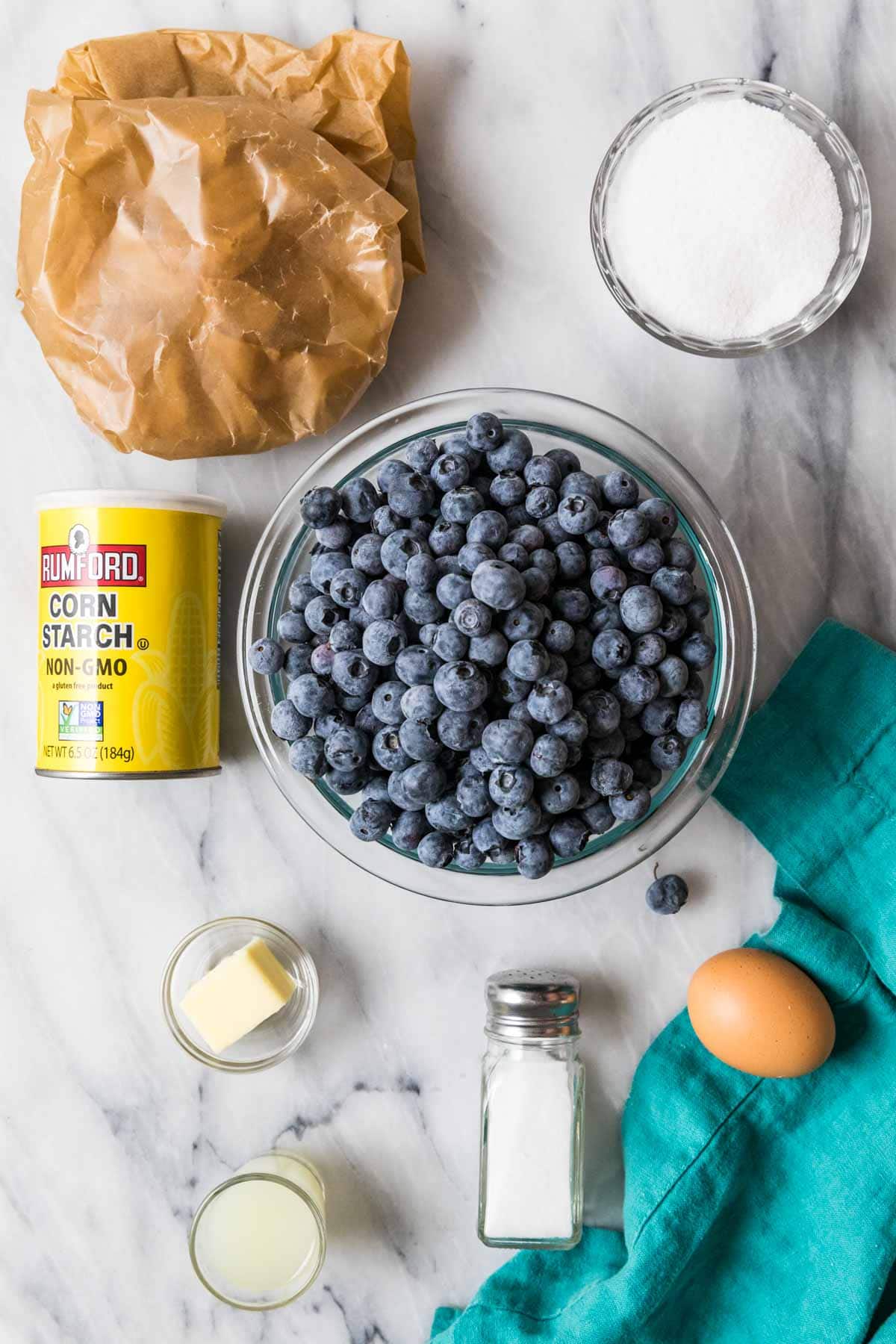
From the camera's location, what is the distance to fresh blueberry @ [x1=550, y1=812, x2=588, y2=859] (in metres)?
0.67

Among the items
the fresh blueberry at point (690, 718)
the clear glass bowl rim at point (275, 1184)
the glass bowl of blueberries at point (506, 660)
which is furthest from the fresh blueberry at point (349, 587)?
the clear glass bowl rim at point (275, 1184)

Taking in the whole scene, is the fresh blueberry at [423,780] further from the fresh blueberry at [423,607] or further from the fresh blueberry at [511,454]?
the fresh blueberry at [511,454]

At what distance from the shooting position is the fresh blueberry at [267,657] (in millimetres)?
709

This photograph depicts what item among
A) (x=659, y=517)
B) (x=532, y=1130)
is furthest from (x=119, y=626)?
(x=532, y=1130)

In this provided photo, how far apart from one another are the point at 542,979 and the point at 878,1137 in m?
0.29

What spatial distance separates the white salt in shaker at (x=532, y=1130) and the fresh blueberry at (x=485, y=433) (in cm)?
40

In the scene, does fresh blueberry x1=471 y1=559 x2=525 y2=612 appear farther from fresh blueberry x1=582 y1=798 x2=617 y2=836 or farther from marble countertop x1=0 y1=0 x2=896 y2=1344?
marble countertop x1=0 y1=0 x2=896 y2=1344

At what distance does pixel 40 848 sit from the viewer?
89 centimetres

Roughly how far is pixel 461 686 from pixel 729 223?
42 centimetres

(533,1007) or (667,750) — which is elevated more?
(667,750)

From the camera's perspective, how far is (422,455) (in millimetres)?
703

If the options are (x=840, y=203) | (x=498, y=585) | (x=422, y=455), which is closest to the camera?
(x=498, y=585)

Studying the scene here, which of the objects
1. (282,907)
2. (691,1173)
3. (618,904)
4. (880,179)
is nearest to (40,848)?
(282,907)

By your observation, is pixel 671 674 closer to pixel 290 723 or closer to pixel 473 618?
pixel 473 618
